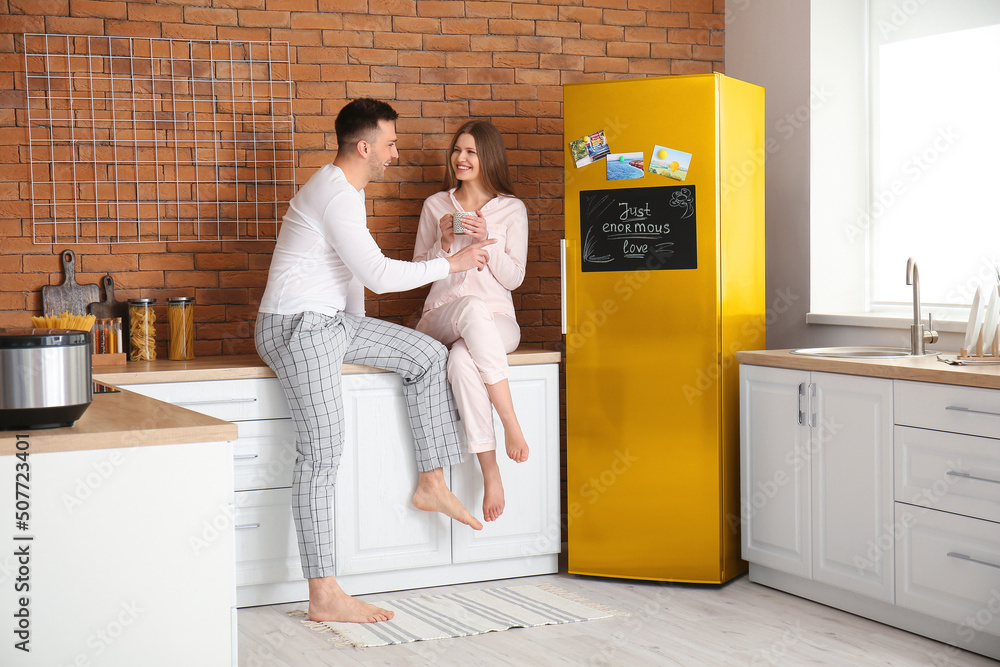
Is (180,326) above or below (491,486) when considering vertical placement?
above

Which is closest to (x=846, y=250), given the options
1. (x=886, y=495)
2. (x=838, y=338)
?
(x=838, y=338)

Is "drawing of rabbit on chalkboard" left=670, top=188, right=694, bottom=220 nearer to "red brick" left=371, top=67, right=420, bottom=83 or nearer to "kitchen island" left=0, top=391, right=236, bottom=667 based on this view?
"red brick" left=371, top=67, right=420, bottom=83

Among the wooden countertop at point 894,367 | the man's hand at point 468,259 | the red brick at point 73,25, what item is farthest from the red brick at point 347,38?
the wooden countertop at point 894,367

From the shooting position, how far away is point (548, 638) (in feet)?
9.23

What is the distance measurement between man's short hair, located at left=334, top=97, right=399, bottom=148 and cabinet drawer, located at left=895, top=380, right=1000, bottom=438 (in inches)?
70.0

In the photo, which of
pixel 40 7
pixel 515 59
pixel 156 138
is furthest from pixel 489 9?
pixel 40 7

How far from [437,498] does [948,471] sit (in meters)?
1.57

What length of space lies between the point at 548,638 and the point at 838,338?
1572 mm

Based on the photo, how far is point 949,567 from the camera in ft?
8.48

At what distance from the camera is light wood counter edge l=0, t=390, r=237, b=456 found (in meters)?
1.51

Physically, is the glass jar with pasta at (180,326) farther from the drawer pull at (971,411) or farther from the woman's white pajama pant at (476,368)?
the drawer pull at (971,411)

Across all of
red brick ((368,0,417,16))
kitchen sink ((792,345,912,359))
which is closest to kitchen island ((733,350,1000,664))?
Result: kitchen sink ((792,345,912,359))

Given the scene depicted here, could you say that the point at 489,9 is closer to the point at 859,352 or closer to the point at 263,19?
the point at 263,19

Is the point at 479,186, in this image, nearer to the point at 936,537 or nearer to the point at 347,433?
the point at 347,433
